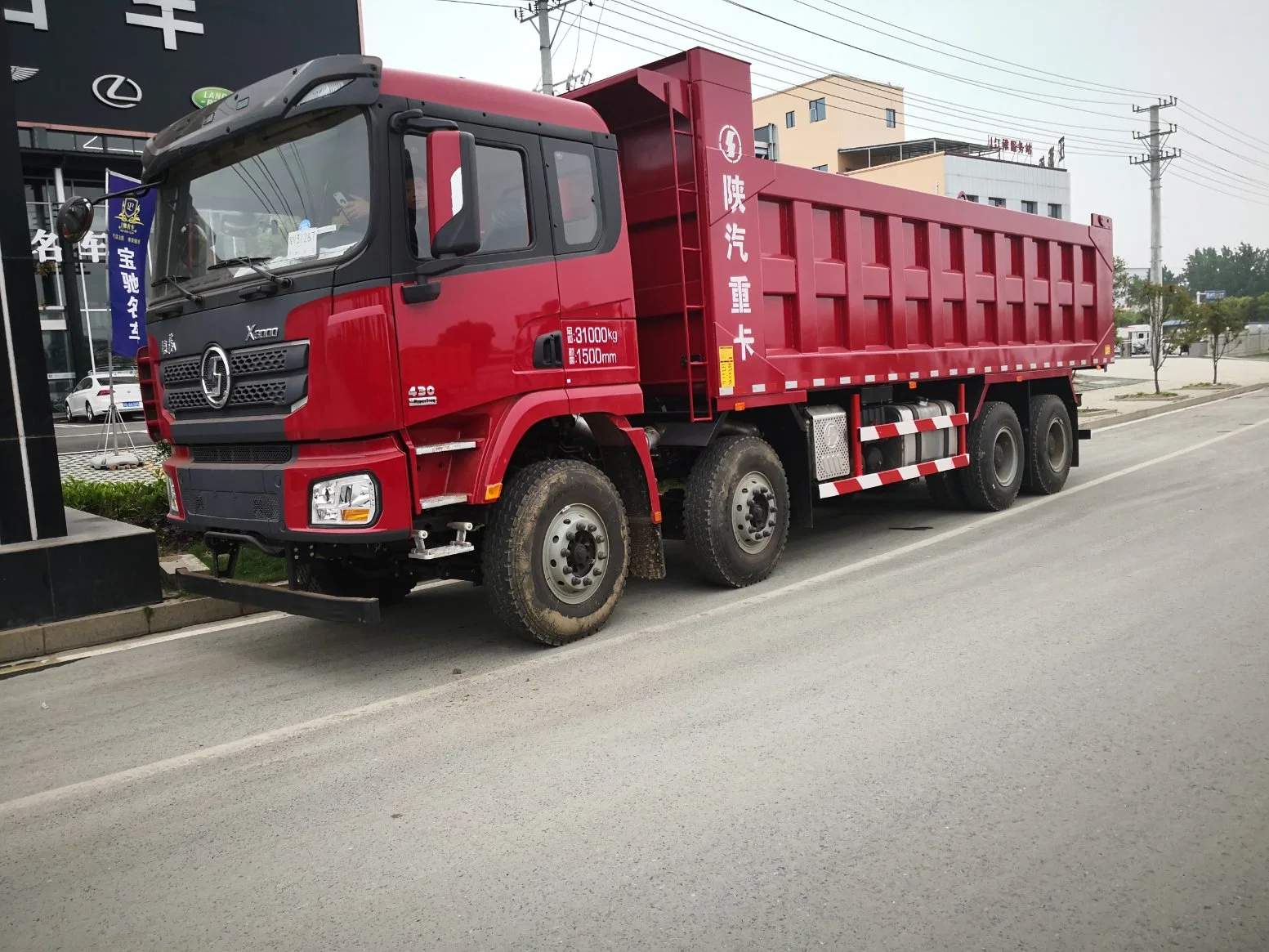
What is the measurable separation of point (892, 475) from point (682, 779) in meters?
5.34

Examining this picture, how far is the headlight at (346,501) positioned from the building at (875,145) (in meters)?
52.2

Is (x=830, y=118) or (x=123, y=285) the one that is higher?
(x=830, y=118)

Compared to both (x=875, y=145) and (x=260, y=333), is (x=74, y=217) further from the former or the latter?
(x=875, y=145)

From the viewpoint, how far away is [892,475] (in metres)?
8.50

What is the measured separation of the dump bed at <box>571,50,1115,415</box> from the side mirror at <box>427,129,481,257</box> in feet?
6.20

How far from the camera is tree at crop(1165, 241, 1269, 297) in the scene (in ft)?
400

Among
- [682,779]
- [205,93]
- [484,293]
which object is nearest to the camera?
[682,779]

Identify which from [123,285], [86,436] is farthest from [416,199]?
[86,436]

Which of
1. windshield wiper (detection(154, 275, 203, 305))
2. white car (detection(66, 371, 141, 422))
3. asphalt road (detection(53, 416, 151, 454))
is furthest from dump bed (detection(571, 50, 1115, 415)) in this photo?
white car (detection(66, 371, 141, 422))

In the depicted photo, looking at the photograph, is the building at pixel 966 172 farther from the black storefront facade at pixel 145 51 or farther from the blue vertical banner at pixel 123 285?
the blue vertical banner at pixel 123 285

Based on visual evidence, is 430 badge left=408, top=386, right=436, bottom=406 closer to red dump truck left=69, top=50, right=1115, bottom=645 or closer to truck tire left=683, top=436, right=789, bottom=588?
red dump truck left=69, top=50, right=1115, bottom=645

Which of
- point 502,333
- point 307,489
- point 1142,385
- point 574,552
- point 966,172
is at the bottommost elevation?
point 1142,385

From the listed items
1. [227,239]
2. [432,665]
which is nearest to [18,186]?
[227,239]

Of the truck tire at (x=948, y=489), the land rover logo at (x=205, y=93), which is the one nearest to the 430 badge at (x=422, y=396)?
the truck tire at (x=948, y=489)
